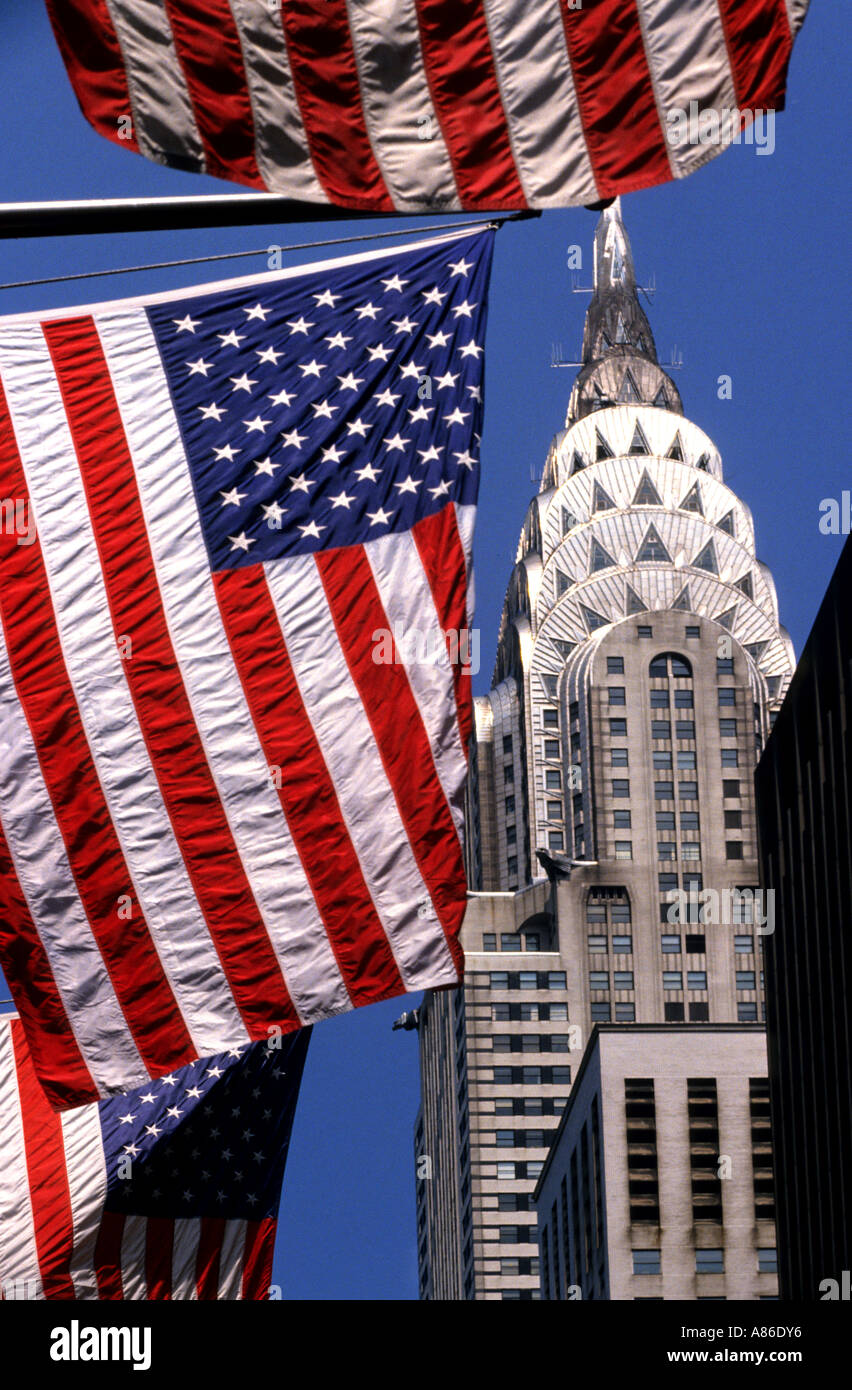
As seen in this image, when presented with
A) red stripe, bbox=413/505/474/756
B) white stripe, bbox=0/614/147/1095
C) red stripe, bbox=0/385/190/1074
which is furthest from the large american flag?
white stripe, bbox=0/614/147/1095

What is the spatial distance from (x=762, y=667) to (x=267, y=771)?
182388mm

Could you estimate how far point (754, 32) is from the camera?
14.2m

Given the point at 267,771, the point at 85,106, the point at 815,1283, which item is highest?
the point at 815,1283

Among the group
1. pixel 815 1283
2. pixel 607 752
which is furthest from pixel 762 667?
pixel 815 1283

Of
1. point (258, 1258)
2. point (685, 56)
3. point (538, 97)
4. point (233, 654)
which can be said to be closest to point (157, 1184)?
point (258, 1258)

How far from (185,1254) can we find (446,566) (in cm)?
719

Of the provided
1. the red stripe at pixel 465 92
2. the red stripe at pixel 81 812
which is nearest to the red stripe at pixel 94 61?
the red stripe at pixel 465 92

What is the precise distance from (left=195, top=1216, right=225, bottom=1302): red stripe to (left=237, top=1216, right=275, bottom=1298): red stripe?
0.23 metres

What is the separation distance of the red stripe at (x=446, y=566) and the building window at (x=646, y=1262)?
113 meters

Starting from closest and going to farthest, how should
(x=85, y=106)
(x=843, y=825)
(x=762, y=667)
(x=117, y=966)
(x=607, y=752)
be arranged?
(x=85, y=106) → (x=117, y=966) → (x=843, y=825) → (x=607, y=752) → (x=762, y=667)

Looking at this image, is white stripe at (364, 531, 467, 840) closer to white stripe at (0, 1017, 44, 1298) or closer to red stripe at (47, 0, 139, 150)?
red stripe at (47, 0, 139, 150)

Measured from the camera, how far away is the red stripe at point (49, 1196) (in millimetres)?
22422

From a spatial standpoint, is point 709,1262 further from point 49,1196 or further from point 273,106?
point 273,106
